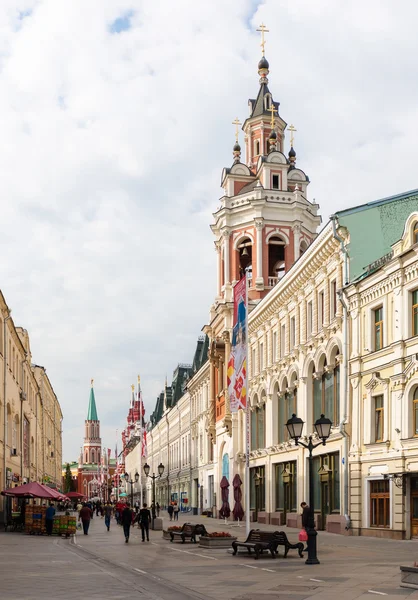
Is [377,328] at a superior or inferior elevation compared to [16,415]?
superior

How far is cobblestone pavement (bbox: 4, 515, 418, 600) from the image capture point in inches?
579

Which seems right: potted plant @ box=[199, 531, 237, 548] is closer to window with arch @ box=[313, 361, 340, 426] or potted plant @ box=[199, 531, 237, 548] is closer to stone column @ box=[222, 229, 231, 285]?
window with arch @ box=[313, 361, 340, 426]

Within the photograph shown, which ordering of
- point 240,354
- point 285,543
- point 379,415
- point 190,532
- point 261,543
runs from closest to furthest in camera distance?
point 285,543 → point 261,543 → point 240,354 → point 190,532 → point 379,415

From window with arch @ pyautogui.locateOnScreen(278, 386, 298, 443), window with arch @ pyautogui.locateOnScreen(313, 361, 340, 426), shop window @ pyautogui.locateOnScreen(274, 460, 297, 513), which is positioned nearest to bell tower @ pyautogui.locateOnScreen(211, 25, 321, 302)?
window with arch @ pyautogui.locateOnScreen(278, 386, 298, 443)

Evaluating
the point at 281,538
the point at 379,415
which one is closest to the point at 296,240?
the point at 379,415

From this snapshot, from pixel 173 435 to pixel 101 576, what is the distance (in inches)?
3099

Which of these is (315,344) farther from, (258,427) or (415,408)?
(258,427)

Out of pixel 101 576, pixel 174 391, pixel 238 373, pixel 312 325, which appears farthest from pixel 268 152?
pixel 174 391

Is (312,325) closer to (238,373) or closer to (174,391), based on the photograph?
(238,373)

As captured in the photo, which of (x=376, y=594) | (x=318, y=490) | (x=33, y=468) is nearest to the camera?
(x=376, y=594)

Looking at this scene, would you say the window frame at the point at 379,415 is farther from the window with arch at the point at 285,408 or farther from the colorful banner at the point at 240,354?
the window with arch at the point at 285,408

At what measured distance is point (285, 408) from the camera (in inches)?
1738

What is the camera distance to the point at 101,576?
1816 cm

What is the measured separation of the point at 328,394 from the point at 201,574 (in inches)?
752
